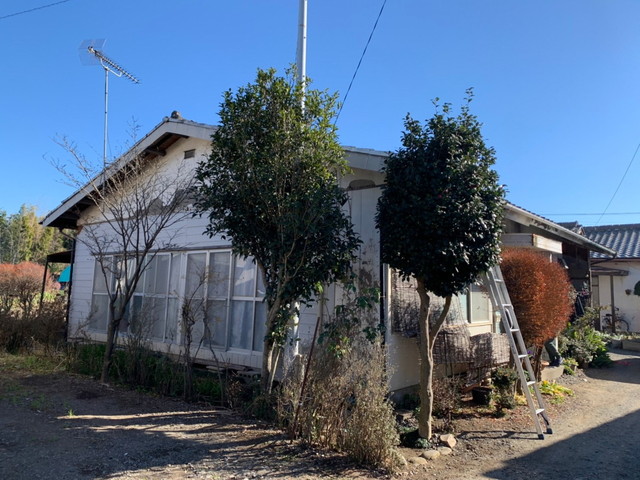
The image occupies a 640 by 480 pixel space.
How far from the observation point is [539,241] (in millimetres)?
8461

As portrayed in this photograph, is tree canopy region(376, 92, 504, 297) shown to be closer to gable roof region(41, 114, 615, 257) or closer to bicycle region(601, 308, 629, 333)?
gable roof region(41, 114, 615, 257)

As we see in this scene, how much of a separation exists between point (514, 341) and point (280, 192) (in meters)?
3.76

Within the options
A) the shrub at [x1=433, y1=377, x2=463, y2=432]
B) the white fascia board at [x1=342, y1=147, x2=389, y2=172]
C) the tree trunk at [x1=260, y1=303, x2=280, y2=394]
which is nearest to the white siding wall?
the shrub at [x1=433, y1=377, x2=463, y2=432]

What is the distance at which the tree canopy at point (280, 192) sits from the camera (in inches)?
224

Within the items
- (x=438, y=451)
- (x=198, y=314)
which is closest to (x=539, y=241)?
(x=438, y=451)

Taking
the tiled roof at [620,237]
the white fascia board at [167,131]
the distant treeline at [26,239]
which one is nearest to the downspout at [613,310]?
the tiled roof at [620,237]

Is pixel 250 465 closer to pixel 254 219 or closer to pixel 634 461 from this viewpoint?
pixel 254 219

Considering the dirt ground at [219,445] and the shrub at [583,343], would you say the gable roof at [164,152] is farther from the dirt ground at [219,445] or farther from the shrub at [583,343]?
the dirt ground at [219,445]

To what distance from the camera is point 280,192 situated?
18.8 ft

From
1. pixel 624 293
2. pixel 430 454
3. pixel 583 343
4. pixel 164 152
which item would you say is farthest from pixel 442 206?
pixel 624 293

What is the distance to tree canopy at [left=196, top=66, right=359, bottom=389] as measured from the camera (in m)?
5.69

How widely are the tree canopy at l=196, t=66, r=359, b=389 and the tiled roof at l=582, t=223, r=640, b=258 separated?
15.4m

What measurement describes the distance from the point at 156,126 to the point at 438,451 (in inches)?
306

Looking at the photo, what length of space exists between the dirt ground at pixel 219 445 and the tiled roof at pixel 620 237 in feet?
42.7
